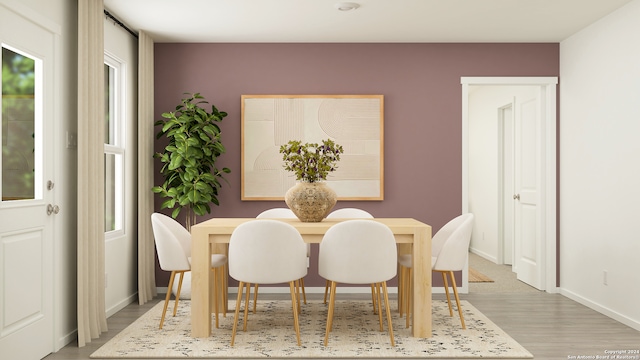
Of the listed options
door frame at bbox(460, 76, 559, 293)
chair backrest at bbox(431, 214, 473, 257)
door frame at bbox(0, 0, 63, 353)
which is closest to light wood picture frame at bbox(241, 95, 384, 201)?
door frame at bbox(460, 76, 559, 293)

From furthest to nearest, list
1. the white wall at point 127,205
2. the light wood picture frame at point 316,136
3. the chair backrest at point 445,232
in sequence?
the light wood picture frame at point 316,136 → the white wall at point 127,205 → the chair backrest at point 445,232

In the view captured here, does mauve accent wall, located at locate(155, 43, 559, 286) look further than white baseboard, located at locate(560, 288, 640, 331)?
Yes

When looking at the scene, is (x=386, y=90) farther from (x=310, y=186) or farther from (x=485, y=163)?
(x=485, y=163)

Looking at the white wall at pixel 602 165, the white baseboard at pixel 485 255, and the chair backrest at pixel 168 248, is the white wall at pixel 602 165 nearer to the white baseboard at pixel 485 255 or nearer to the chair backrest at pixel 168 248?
the white baseboard at pixel 485 255

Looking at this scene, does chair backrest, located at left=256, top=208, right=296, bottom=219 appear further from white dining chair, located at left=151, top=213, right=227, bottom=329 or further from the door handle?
the door handle

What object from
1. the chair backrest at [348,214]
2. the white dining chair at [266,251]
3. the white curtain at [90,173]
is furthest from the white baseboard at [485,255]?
the white curtain at [90,173]

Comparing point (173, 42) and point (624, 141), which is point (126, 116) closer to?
point (173, 42)

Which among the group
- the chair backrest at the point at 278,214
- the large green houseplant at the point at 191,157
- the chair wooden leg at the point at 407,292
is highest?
the large green houseplant at the point at 191,157

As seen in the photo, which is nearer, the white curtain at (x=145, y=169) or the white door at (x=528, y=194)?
the white curtain at (x=145, y=169)

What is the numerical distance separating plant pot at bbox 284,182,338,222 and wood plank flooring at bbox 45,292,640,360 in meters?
1.44

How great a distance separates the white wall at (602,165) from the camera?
13.5 feet

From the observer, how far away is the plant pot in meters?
3.87

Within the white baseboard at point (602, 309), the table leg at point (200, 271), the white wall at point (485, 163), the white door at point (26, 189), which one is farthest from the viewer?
the white wall at point (485, 163)

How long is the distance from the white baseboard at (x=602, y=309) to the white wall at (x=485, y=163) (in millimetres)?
2168
